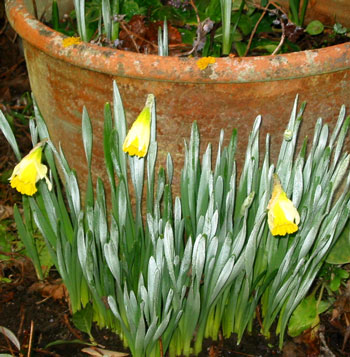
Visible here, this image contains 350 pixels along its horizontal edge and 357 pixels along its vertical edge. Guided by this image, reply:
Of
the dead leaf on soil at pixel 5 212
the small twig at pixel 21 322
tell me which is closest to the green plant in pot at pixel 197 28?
the dead leaf on soil at pixel 5 212

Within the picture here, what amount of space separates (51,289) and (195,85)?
76 centimetres

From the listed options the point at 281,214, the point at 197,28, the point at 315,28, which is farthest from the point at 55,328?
the point at 315,28

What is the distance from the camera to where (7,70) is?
2.81 m

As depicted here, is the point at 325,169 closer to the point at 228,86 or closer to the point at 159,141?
the point at 228,86

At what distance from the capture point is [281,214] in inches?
42.2

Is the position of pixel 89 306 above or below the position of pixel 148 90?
below

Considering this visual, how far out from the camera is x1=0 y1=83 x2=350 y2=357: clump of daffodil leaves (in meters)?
1.20

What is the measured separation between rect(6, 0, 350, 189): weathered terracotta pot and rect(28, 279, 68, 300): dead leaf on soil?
0.46 m

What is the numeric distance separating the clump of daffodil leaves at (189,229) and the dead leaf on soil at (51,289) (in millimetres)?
219

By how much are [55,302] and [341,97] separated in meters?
0.97

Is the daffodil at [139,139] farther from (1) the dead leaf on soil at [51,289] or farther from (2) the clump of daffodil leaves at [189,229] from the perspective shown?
(1) the dead leaf on soil at [51,289]

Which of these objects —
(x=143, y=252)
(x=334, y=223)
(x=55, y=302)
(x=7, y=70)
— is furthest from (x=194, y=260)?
(x=7, y=70)

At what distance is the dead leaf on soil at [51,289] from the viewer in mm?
1637

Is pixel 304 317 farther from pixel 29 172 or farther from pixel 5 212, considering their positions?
pixel 5 212
